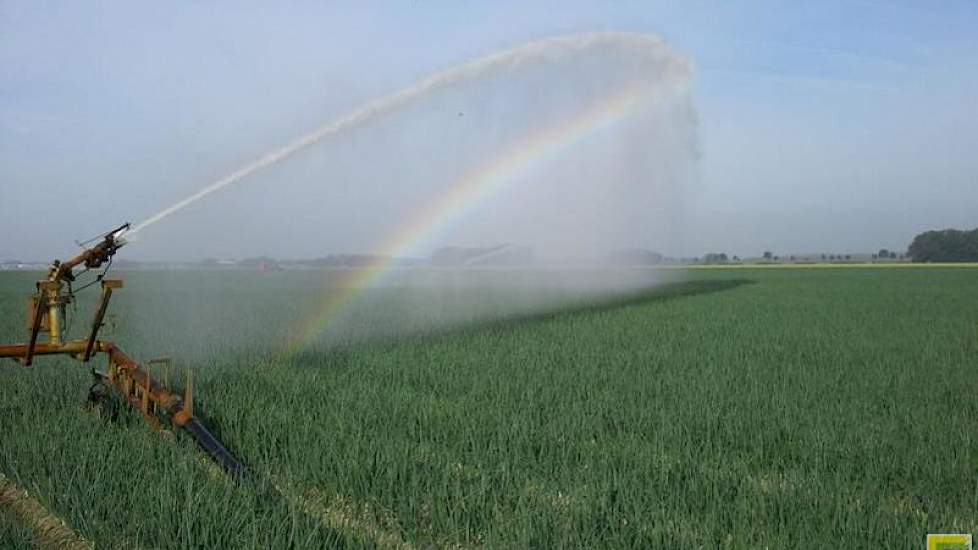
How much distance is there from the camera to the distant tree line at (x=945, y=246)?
9269 centimetres

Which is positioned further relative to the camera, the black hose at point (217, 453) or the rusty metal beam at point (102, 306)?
the rusty metal beam at point (102, 306)

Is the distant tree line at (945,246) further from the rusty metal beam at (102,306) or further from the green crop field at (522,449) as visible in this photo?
the rusty metal beam at (102,306)

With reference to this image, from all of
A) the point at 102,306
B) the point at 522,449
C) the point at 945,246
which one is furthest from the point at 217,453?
the point at 945,246

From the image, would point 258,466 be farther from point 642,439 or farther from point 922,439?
point 922,439

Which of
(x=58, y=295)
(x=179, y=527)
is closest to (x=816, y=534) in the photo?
(x=179, y=527)

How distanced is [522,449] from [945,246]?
106319 millimetres

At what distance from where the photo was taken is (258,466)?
520 centimetres

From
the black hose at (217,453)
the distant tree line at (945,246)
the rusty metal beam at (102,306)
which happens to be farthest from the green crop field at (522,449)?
the distant tree line at (945,246)

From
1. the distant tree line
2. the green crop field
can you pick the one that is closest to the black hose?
the green crop field

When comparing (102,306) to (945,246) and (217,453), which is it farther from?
(945,246)

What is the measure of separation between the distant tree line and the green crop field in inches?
3757

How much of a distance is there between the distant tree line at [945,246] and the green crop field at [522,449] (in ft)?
313

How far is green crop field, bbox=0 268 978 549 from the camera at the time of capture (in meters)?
3.94

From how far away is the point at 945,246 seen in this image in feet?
311
